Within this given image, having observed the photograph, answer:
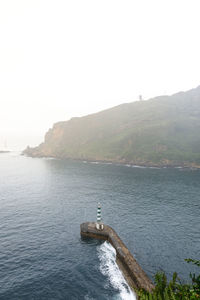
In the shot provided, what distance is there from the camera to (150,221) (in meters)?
46.4

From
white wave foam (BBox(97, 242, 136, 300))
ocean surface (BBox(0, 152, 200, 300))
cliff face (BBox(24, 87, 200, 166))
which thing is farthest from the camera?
cliff face (BBox(24, 87, 200, 166))

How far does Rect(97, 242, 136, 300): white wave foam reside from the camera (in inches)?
991

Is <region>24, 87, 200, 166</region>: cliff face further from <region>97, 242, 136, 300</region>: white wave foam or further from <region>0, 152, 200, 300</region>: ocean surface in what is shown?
<region>97, 242, 136, 300</region>: white wave foam

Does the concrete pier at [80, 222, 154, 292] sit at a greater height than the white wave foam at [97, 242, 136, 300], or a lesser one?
greater

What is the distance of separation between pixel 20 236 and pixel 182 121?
7436 inches

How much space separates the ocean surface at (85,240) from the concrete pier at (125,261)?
1205 millimetres

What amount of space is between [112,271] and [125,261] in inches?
101

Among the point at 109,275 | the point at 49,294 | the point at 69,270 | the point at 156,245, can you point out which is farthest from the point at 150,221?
the point at 49,294

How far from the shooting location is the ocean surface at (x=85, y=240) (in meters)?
26.4

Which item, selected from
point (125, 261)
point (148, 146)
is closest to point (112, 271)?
point (125, 261)

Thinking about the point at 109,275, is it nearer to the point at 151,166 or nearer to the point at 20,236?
the point at 20,236

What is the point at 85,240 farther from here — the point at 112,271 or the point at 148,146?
the point at 148,146

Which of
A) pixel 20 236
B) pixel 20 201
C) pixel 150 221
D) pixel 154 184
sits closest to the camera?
pixel 20 236

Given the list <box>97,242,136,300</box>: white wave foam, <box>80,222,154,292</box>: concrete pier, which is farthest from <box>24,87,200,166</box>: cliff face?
<box>97,242,136,300</box>: white wave foam
